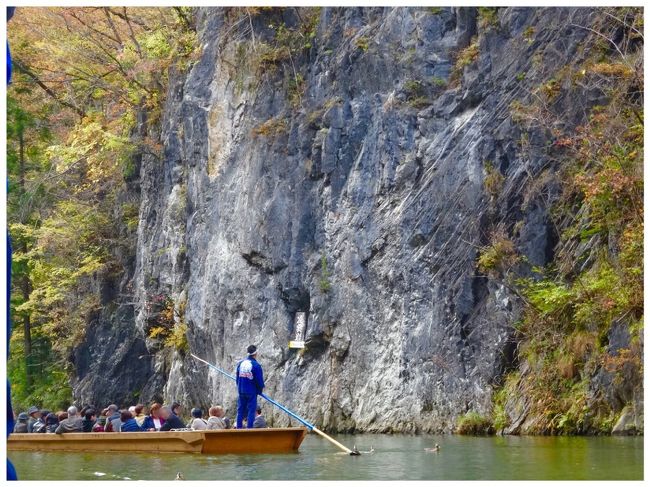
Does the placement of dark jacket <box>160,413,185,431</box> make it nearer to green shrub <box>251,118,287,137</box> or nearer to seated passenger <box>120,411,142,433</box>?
seated passenger <box>120,411,142,433</box>

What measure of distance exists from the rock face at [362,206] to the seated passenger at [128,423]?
599 centimetres

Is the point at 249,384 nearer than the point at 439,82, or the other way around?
the point at 249,384

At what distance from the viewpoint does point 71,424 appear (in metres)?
18.9

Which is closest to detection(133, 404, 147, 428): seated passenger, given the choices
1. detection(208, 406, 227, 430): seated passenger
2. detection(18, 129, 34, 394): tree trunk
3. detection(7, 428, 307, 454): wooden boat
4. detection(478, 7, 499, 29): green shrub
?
detection(7, 428, 307, 454): wooden boat

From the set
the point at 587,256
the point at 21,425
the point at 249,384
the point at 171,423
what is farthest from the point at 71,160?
the point at 587,256

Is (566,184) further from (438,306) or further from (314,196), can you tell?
(314,196)

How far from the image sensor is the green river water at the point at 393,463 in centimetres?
1224

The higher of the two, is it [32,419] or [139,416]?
[139,416]

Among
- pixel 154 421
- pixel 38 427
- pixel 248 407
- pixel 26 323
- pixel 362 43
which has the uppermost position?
pixel 362 43

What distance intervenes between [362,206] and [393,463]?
10859 mm

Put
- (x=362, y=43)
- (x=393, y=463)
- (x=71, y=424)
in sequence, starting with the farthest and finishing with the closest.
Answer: (x=362, y=43) < (x=71, y=424) < (x=393, y=463)

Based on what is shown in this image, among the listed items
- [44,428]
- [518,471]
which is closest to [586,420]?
[518,471]

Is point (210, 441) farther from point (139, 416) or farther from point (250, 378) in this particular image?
point (139, 416)

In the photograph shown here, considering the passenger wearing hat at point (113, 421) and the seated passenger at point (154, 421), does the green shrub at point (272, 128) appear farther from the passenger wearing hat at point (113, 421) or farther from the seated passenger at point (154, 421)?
the seated passenger at point (154, 421)
